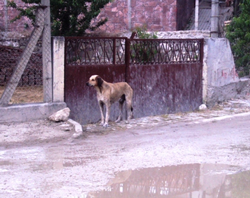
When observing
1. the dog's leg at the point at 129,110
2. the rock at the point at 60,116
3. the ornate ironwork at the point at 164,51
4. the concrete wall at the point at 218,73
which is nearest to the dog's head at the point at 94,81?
the rock at the point at 60,116

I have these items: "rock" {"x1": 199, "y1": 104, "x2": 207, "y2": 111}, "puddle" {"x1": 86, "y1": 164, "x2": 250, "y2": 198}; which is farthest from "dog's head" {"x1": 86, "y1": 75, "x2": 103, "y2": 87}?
"rock" {"x1": 199, "y1": 104, "x2": 207, "y2": 111}

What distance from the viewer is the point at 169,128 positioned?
8.96 metres

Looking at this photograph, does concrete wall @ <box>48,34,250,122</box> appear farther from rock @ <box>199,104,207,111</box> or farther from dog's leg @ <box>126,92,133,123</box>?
dog's leg @ <box>126,92,133,123</box>

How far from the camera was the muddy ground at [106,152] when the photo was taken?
542 cm

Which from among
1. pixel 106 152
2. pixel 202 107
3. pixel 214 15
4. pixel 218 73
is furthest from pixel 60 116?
pixel 214 15

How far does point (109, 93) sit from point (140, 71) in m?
1.65

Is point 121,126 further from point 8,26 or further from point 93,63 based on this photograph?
point 8,26

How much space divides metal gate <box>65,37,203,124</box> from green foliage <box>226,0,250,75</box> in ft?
9.82

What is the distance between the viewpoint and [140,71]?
33.8 ft

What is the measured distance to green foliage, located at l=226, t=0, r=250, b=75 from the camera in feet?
45.0

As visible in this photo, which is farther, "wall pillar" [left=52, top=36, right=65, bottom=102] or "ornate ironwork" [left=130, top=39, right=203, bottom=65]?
"ornate ironwork" [left=130, top=39, right=203, bottom=65]

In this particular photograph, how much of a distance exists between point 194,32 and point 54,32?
525cm

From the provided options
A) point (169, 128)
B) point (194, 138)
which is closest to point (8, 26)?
point (169, 128)

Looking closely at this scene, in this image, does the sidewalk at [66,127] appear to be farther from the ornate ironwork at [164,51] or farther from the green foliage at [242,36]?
the green foliage at [242,36]
